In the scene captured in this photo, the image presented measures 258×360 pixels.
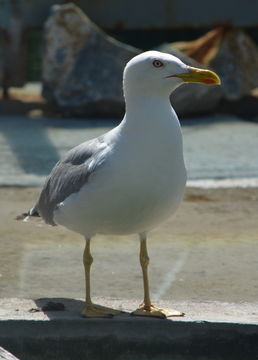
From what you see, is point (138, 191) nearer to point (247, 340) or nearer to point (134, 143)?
point (134, 143)

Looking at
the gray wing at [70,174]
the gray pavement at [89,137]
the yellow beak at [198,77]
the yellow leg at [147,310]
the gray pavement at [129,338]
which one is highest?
the yellow beak at [198,77]

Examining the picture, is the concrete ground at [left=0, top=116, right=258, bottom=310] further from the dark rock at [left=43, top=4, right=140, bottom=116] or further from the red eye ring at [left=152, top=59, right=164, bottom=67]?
the dark rock at [left=43, top=4, right=140, bottom=116]

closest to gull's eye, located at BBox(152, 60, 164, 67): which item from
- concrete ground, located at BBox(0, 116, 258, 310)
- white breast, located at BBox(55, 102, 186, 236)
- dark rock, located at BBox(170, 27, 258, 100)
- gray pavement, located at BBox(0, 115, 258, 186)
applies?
white breast, located at BBox(55, 102, 186, 236)

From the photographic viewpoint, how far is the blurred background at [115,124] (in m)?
5.56

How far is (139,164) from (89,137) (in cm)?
504

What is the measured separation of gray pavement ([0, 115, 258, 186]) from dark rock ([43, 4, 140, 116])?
0.20m

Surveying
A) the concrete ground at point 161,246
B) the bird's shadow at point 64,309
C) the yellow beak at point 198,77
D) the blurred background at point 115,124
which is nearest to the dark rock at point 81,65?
the blurred background at point 115,124

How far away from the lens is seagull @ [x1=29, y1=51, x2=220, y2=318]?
4359mm

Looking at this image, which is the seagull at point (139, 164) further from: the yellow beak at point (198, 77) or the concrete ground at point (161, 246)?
the concrete ground at point (161, 246)

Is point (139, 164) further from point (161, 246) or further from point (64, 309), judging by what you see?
point (161, 246)

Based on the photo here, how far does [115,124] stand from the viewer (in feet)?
33.4

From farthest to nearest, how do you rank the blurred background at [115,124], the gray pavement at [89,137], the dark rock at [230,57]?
1. the dark rock at [230,57]
2. the gray pavement at [89,137]
3. the blurred background at [115,124]

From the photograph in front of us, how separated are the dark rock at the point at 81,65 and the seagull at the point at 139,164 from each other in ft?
19.2

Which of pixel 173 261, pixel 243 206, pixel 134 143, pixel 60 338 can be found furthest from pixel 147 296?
pixel 243 206
